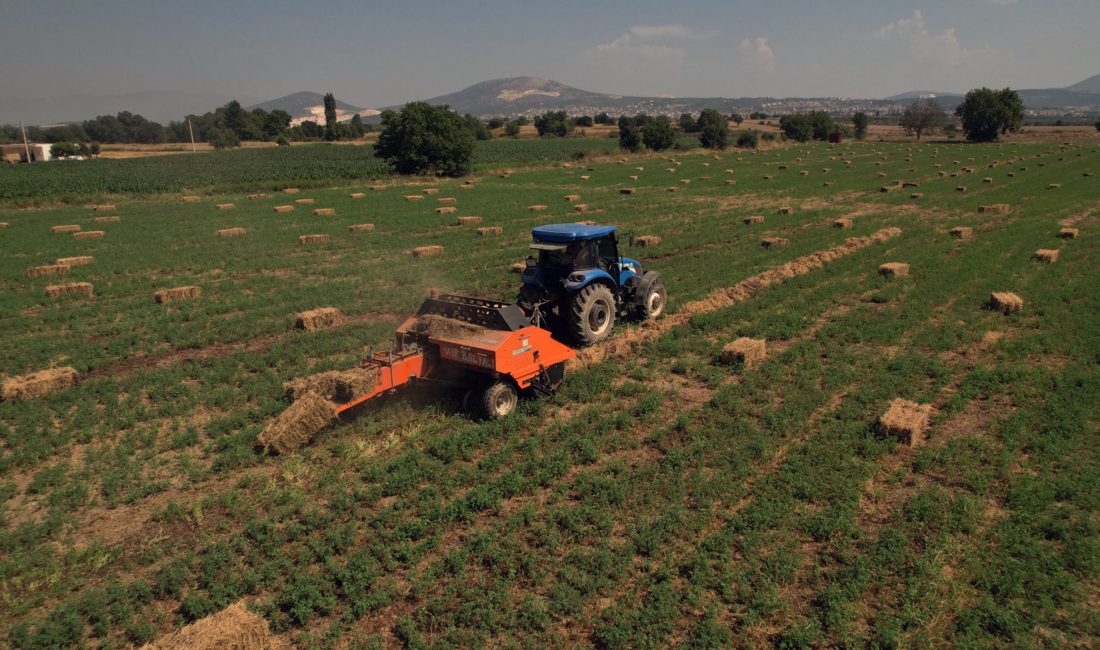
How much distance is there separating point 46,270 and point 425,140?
2973 cm

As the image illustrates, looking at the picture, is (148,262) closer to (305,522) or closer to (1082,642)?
(305,522)

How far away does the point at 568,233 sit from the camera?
10703 millimetres

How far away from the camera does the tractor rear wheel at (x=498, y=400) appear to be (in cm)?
856

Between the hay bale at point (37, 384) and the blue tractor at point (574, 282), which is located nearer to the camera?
the hay bale at point (37, 384)

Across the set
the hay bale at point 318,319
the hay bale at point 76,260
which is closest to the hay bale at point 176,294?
the hay bale at point 318,319

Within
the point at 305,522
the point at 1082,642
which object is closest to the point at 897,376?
the point at 1082,642

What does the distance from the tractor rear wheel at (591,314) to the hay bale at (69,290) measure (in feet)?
44.4

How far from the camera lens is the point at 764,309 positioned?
13.7 m

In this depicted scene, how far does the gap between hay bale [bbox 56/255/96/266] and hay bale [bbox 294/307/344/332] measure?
10.6 meters

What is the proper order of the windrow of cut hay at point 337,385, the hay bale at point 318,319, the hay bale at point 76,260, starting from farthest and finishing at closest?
the hay bale at point 76,260, the hay bale at point 318,319, the windrow of cut hay at point 337,385

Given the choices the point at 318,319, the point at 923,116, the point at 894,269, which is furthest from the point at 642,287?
the point at 923,116

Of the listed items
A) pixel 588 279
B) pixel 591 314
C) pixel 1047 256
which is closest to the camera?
pixel 588 279

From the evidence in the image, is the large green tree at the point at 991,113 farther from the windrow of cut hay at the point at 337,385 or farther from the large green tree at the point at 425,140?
the windrow of cut hay at the point at 337,385

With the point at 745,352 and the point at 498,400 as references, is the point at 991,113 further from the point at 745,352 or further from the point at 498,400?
the point at 498,400
